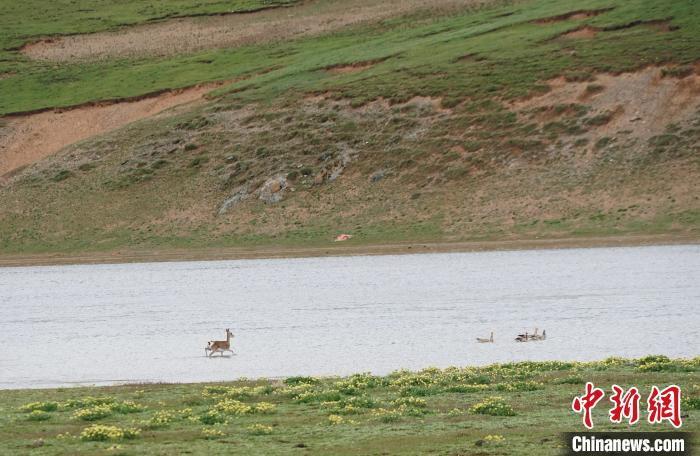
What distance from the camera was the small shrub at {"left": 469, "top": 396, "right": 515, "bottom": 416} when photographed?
18.2 metres

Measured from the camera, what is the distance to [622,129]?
7550 cm

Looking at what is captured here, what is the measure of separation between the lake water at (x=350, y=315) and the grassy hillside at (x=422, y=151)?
28.4 feet

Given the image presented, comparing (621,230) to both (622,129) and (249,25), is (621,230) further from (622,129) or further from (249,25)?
(249,25)

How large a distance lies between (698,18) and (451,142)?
20757 millimetres

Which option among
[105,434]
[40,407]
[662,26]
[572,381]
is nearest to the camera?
[105,434]

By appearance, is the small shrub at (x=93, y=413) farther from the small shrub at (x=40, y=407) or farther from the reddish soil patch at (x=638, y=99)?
the reddish soil patch at (x=638, y=99)

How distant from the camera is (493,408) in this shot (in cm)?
1836

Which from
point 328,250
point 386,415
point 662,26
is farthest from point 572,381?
point 662,26

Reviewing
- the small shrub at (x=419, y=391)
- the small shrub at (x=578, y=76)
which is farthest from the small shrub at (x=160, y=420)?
the small shrub at (x=578, y=76)

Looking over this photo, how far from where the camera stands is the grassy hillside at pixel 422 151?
70312mm

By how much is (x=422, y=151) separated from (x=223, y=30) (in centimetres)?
5930

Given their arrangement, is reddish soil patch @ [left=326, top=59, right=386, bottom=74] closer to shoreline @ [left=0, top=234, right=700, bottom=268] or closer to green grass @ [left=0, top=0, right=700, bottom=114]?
green grass @ [left=0, top=0, right=700, bottom=114]

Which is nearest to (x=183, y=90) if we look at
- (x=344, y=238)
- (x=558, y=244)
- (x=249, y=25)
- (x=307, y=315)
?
(x=249, y=25)

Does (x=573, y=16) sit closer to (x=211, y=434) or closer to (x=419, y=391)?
(x=419, y=391)
